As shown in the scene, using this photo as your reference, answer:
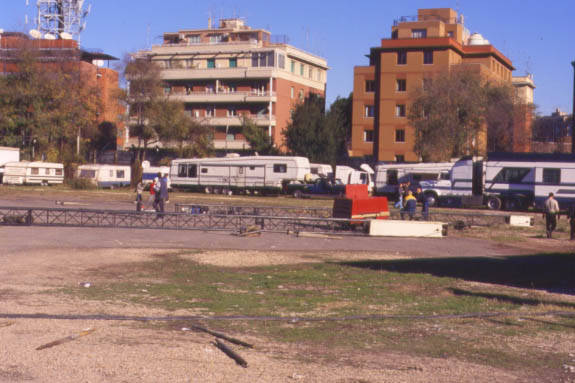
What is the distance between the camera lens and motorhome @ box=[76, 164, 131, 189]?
198 feet

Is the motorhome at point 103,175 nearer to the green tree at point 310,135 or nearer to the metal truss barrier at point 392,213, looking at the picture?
the green tree at point 310,135

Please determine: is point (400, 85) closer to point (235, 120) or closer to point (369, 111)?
point (369, 111)

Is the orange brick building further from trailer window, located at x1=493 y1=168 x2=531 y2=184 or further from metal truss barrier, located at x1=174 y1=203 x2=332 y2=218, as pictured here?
metal truss barrier, located at x1=174 y1=203 x2=332 y2=218

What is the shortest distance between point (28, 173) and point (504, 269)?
5046 centimetres

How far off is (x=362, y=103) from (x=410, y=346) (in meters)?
70.3

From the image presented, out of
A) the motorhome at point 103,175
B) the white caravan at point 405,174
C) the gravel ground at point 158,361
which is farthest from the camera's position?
the motorhome at point 103,175

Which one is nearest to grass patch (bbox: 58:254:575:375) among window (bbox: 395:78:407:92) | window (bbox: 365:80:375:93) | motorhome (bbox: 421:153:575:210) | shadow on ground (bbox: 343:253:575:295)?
shadow on ground (bbox: 343:253:575:295)

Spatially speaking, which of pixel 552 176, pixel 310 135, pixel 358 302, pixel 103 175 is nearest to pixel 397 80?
pixel 310 135

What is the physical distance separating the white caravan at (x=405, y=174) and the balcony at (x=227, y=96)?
31.0 m

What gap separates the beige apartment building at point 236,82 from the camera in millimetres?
Result: 81562

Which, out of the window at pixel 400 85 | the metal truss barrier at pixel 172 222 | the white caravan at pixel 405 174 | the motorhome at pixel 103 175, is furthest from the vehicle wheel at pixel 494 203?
the motorhome at pixel 103 175

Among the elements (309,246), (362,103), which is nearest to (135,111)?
(362,103)

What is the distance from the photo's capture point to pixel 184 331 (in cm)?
962

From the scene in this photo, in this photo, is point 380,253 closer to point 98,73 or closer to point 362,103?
point 362,103
